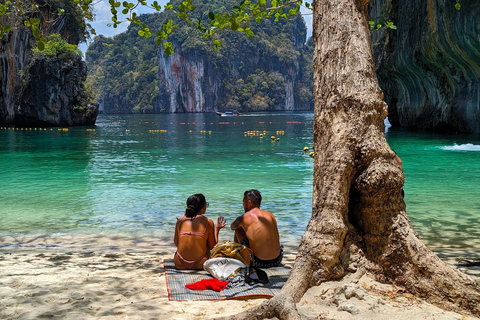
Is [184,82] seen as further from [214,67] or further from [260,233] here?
[260,233]

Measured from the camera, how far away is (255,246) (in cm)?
586

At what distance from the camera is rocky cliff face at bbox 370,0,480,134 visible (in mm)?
22719

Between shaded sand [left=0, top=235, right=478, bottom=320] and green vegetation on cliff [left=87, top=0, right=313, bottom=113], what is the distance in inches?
5007

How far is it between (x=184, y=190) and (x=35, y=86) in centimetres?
3877

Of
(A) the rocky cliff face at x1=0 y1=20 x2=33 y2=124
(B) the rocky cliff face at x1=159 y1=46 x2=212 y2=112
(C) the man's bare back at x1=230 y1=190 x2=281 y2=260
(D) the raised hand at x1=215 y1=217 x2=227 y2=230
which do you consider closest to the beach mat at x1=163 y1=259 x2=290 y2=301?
(C) the man's bare back at x1=230 y1=190 x2=281 y2=260

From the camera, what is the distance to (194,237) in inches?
231

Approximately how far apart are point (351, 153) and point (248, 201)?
76.8 inches

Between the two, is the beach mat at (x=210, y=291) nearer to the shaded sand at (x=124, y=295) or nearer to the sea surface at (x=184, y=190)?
the shaded sand at (x=124, y=295)

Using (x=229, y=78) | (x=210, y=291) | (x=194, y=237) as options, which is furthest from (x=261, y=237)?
(x=229, y=78)

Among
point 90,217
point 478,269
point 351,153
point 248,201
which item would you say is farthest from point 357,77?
point 90,217

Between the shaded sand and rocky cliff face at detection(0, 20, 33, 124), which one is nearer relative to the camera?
A: the shaded sand

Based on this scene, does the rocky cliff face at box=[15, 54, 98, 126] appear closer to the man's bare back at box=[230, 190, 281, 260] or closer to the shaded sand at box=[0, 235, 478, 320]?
the shaded sand at box=[0, 235, 478, 320]

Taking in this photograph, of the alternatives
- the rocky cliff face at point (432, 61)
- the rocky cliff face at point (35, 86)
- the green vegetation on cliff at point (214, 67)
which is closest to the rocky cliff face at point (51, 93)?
the rocky cliff face at point (35, 86)

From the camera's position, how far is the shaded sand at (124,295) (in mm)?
3936
